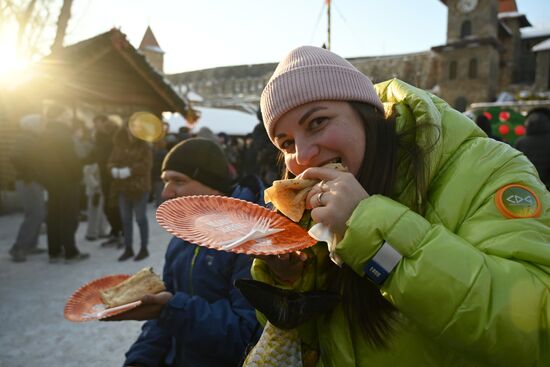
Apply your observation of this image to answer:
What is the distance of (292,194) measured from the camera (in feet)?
3.92

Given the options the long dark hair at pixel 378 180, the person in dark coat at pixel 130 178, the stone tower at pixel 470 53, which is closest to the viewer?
the long dark hair at pixel 378 180

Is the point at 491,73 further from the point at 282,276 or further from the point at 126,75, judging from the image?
the point at 282,276

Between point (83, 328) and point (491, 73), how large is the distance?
41.7 m

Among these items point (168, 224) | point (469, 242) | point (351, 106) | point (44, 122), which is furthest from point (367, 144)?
point (44, 122)

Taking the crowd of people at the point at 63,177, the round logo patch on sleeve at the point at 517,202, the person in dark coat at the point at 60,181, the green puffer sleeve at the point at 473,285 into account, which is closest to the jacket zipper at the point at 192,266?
the green puffer sleeve at the point at 473,285

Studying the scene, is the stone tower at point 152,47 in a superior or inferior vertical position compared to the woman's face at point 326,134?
superior

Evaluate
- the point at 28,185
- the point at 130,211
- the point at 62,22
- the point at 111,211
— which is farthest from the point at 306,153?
the point at 62,22

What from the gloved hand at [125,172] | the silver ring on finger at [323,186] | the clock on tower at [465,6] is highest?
the clock on tower at [465,6]

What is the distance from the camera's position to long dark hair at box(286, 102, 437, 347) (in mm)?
1071

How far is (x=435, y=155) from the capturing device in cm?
108

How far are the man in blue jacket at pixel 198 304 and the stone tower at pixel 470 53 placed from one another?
3877cm

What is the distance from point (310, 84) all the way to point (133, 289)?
54.1 inches

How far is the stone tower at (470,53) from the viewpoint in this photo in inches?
1455

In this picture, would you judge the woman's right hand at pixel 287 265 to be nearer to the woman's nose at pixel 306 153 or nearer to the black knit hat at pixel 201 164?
the woman's nose at pixel 306 153
